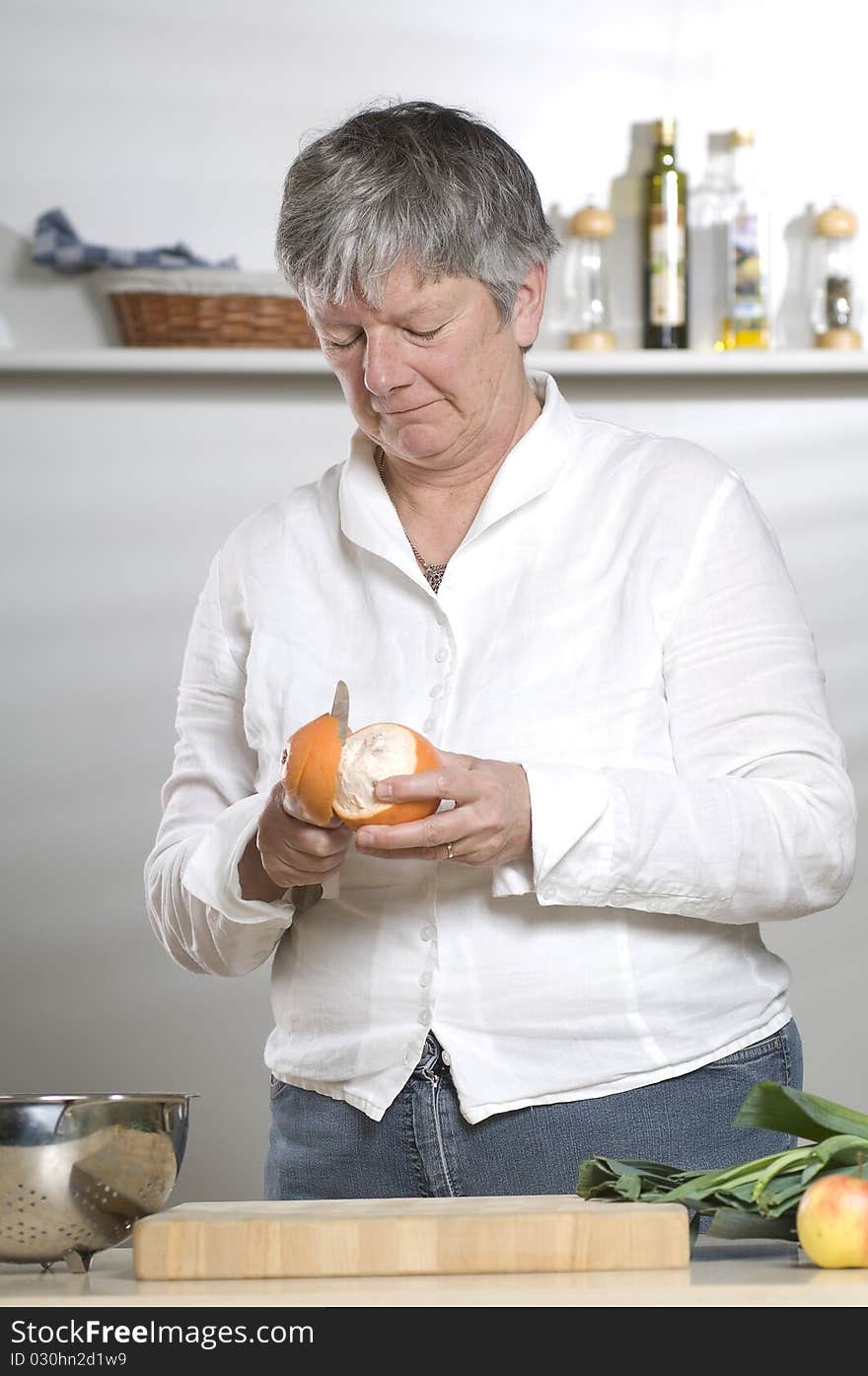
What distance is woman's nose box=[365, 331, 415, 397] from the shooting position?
46.4 inches

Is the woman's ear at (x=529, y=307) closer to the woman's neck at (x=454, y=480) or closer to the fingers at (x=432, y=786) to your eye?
the woman's neck at (x=454, y=480)

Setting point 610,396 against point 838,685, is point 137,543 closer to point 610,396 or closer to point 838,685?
point 610,396

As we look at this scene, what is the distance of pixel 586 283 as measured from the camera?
2422 mm

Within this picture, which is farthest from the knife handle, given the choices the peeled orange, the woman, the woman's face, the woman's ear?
the woman's ear

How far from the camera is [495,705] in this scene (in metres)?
1.17

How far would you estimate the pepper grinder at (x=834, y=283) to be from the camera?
2.37m

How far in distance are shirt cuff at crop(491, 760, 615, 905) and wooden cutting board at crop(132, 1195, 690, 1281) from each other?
266 millimetres

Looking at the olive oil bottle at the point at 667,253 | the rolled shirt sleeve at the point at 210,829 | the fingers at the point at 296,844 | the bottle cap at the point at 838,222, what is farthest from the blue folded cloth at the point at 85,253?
the fingers at the point at 296,844

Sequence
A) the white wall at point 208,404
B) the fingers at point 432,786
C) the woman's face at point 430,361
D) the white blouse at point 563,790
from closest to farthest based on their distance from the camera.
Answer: the fingers at point 432,786
the white blouse at point 563,790
the woman's face at point 430,361
the white wall at point 208,404

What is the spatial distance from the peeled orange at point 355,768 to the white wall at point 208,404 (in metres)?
1.46

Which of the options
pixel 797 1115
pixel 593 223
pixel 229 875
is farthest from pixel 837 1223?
pixel 593 223

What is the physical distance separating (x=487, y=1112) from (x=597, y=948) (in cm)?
14

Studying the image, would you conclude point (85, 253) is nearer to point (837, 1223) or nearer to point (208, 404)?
point (208, 404)
